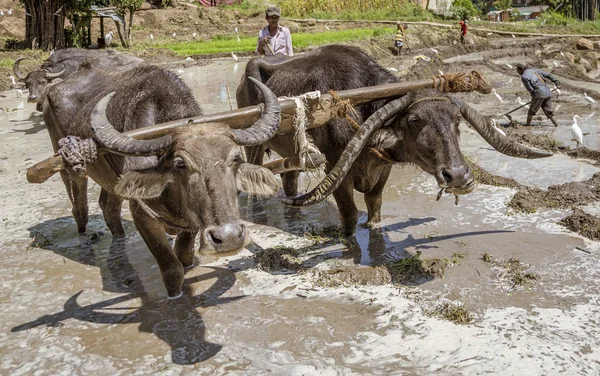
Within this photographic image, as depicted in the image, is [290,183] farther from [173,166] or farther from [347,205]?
[173,166]

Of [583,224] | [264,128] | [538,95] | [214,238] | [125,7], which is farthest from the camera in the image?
[125,7]

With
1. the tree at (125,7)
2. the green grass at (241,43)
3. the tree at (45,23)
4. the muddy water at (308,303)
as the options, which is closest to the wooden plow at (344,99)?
the muddy water at (308,303)

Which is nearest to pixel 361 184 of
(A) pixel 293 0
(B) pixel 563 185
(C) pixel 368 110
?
(C) pixel 368 110

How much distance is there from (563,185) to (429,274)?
261cm

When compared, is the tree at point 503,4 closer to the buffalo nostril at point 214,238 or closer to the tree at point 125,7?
the tree at point 125,7

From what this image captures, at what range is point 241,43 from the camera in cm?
2509

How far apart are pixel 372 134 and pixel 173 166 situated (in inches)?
72.3

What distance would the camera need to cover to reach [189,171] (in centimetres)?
343

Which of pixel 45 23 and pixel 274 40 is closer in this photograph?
pixel 274 40

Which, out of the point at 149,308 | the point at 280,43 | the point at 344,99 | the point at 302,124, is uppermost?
the point at 280,43

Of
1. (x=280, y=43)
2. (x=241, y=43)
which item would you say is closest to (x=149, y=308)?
(x=280, y=43)

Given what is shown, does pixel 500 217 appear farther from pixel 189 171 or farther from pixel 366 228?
pixel 189 171

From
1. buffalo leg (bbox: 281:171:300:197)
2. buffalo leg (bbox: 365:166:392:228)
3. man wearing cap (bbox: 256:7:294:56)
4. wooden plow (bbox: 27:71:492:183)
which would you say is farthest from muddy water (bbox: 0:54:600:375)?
man wearing cap (bbox: 256:7:294:56)

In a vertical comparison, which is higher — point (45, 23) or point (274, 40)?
point (45, 23)
